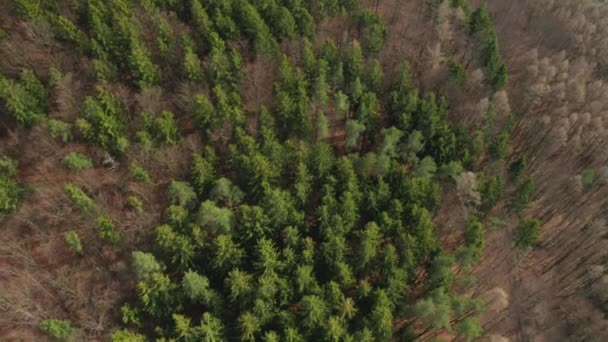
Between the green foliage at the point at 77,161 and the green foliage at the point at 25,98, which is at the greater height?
the green foliage at the point at 25,98

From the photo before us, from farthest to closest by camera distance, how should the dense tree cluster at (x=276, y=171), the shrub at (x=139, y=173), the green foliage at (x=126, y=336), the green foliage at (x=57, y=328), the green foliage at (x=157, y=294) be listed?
the shrub at (x=139, y=173) → the dense tree cluster at (x=276, y=171) → the green foliage at (x=157, y=294) → the green foliage at (x=57, y=328) → the green foliage at (x=126, y=336)

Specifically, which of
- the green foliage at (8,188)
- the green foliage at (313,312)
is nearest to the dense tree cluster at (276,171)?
the green foliage at (313,312)

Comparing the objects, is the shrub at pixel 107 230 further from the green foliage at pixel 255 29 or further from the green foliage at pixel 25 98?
the green foliage at pixel 255 29

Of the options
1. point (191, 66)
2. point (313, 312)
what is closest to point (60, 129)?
point (191, 66)

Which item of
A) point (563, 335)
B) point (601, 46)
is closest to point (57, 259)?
point (563, 335)

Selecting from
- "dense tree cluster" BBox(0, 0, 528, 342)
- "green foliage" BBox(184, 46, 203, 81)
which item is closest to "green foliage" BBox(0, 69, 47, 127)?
"dense tree cluster" BBox(0, 0, 528, 342)

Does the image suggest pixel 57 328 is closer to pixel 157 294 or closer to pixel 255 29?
pixel 157 294

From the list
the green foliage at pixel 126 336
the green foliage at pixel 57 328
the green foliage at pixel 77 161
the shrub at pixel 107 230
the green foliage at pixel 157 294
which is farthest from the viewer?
the green foliage at pixel 77 161
